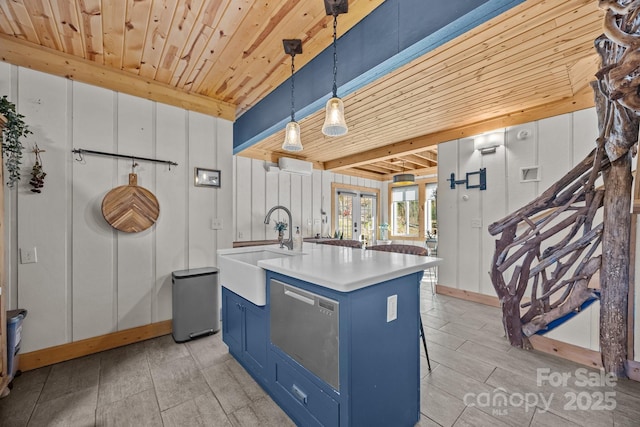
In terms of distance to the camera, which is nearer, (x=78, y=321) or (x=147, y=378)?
(x=147, y=378)

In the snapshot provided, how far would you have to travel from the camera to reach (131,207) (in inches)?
103

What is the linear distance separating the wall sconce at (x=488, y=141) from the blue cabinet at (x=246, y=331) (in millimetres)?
3784

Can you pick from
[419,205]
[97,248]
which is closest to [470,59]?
[97,248]

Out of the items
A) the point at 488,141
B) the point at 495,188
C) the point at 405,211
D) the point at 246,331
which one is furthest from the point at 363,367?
the point at 405,211

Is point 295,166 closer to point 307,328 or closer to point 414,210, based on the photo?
point 414,210

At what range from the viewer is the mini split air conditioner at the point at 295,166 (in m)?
5.23

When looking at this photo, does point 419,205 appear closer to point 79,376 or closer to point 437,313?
point 437,313

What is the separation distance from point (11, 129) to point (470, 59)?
3.72 metres

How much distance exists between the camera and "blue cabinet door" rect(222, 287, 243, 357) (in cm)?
213

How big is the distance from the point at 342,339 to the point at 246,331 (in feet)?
3.76

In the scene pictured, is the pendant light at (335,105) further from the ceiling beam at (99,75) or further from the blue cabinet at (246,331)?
the ceiling beam at (99,75)

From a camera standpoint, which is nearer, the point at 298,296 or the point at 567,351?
the point at 298,296

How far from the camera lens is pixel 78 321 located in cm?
239

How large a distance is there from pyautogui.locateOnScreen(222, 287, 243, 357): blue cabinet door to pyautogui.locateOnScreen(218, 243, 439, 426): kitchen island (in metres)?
0.39
